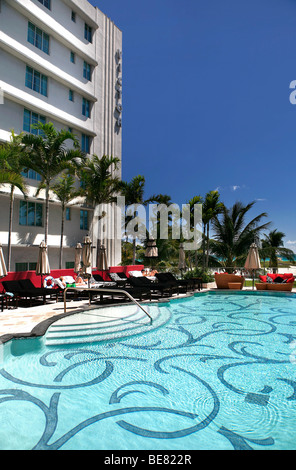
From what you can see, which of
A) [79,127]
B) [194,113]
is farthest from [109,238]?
[194,113]

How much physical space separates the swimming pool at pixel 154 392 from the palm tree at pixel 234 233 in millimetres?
14173

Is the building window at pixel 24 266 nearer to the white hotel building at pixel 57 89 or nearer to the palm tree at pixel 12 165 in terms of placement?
the white hotel building at pixel 57 89

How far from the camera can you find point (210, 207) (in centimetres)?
2181

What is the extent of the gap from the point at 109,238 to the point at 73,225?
3259 mm

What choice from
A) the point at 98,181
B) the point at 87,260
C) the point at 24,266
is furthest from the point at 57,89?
the point at 87,260

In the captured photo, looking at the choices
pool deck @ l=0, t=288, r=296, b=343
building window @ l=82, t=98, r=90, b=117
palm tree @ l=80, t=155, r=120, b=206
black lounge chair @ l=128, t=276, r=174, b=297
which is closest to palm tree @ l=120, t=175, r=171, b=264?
palm tree @ l=80, t=155, r=120, b=206

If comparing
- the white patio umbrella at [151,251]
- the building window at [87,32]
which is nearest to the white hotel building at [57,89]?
the building window at [87,32]

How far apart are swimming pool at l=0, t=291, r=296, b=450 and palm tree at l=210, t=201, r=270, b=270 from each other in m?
14.2

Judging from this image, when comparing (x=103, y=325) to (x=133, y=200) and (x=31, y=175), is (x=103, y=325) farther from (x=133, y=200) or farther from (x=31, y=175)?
(x=133, y=200)

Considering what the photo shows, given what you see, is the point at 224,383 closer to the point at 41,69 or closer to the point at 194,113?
the point at 41,69

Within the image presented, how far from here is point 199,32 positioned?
2245 cm

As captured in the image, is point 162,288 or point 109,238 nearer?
point 162,288
